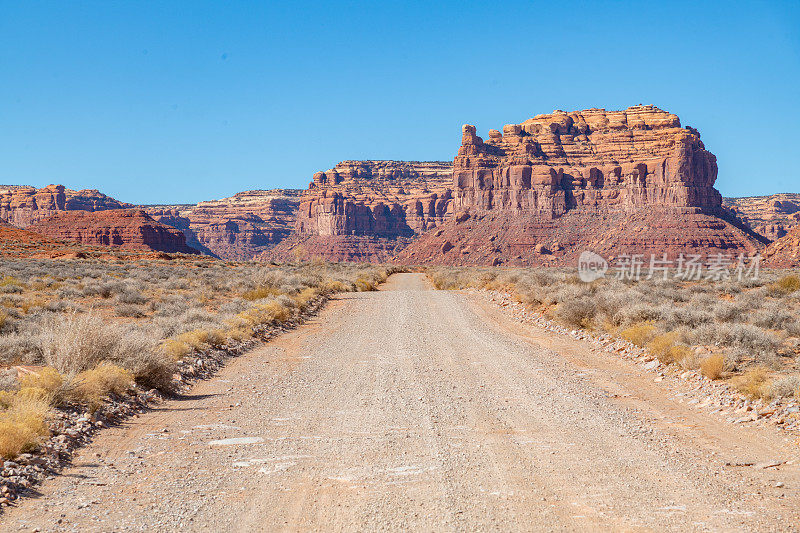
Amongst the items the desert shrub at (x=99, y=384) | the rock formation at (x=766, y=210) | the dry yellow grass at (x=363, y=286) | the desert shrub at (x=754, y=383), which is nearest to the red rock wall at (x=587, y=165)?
the rock formation at (x=766, y=210)

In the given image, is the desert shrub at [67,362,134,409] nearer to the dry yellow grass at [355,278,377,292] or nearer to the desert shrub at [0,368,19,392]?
the desert shrub at [0,368,19,392]

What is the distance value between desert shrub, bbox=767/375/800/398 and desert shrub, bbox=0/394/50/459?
9028 millimetres

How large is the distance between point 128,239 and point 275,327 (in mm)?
121962

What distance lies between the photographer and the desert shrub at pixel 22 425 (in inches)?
226

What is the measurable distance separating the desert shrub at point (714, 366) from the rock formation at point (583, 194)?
368 ft

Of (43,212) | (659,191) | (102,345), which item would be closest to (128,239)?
(43,212)

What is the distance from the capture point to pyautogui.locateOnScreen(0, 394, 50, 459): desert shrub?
→ 5.73 metres

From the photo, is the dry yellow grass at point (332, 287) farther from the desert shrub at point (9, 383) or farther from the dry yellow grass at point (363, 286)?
the desert shrub at point (9, 383)

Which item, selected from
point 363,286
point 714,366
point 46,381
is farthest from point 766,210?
point 46,381

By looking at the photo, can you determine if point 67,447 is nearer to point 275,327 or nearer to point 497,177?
point 275,327

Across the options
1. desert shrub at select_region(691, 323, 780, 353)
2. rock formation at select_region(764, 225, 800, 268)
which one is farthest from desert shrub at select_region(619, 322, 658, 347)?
rock formation at select_region(764, 225, 800, 268)

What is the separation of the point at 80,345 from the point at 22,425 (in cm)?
299

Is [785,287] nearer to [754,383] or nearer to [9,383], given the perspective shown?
[754,383]

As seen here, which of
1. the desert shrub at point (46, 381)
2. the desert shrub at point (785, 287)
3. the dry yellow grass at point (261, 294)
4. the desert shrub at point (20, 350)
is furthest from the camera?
the dry yellow grass at point (261, 294)
